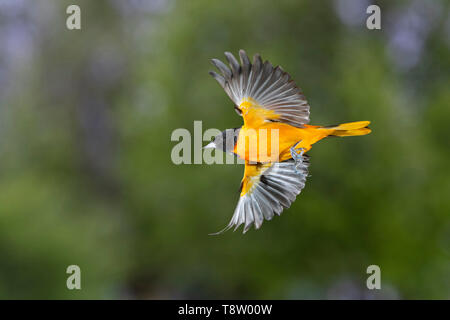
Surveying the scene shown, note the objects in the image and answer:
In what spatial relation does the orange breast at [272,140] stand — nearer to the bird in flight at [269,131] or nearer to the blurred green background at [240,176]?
the bird in flight at [269,131]

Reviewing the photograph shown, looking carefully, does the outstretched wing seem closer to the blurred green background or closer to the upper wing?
the upper wing

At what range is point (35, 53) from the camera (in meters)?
8.98

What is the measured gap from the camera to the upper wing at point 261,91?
31.3 inches

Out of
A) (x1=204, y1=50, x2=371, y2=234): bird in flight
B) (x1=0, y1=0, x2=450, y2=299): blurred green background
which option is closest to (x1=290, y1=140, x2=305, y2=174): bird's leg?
(x1=204, y1=50, x2=371, y2=234): bird in flight

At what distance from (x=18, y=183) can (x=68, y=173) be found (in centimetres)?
247

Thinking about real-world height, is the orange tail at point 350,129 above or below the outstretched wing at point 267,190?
above

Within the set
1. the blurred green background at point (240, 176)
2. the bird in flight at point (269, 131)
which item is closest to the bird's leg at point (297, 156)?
the bird in flight at point (269, 131)

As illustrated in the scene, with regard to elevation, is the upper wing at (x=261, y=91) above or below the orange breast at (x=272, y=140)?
above

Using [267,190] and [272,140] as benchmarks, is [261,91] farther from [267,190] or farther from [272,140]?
[267,190]

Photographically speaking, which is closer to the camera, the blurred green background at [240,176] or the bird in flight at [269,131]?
the bird in flight at [269,131]

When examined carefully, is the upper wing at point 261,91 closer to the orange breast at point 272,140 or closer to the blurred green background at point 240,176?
the orange breast at point 272,140

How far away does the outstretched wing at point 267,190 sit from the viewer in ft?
2.77
